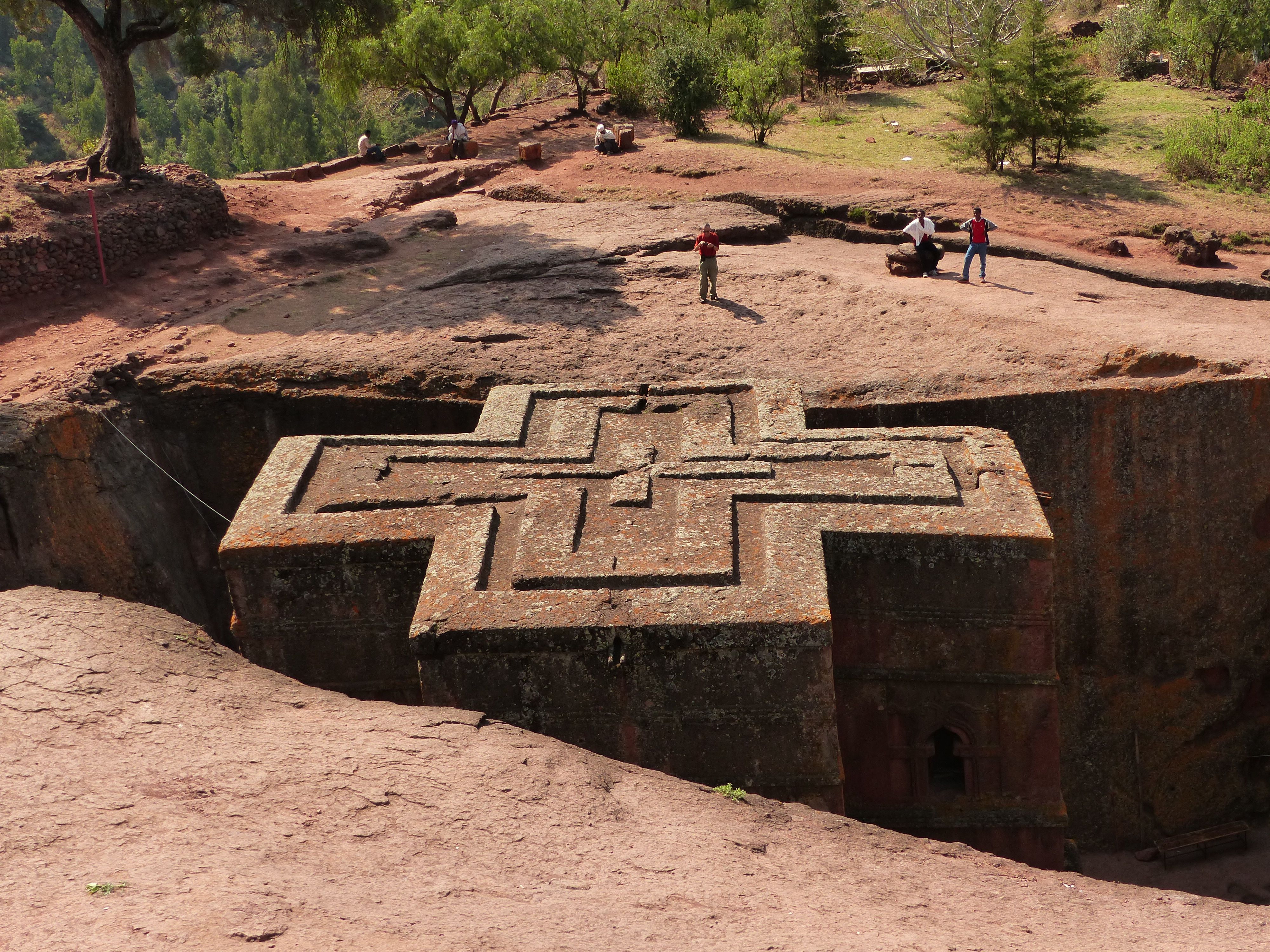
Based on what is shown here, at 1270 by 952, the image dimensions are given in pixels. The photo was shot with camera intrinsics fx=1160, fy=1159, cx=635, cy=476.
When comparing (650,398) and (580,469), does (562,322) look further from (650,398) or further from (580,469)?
(580,469)

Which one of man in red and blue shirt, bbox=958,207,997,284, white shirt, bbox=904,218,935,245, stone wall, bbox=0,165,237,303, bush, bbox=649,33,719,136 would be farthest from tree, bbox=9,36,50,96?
man in red and blue shirt, bbox=958,207,997,284

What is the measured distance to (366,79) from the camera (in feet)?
72.4

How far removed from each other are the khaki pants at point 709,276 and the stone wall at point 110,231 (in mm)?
6906

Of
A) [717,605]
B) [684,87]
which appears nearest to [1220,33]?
[684,87]

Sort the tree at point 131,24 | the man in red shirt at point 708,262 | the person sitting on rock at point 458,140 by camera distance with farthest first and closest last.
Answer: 1. the person sitting on rock at point 458,140
2. the tree at point 131,24
3. the man in red shirt at point 708,262

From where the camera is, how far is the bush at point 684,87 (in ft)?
65.5

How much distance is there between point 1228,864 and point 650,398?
6295 mm

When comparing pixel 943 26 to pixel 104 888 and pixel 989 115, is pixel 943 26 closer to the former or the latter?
pixel 989 115

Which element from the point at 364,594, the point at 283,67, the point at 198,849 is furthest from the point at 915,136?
the point at 198,849

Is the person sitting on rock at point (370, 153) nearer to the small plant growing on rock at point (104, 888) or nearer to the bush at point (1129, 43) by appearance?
the bush at point (1129, 43)

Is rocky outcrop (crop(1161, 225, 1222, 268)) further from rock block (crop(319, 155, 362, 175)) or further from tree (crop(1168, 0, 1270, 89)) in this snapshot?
rock block (crop(319, 155, 362, 175))

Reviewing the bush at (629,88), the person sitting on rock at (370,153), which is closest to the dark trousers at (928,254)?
the bush at (629,88)

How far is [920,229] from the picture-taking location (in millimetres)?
12391

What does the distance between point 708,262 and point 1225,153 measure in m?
9.38
